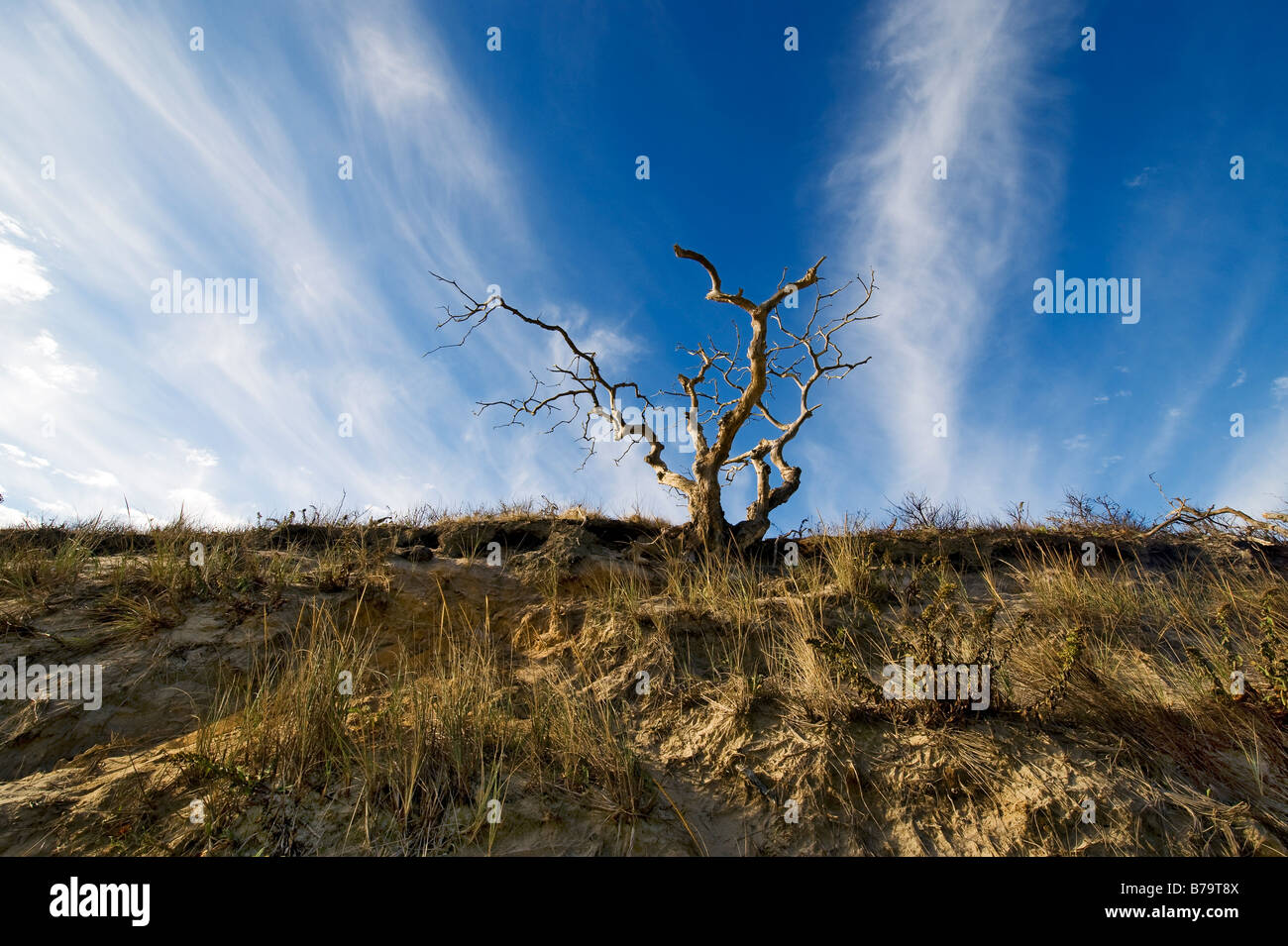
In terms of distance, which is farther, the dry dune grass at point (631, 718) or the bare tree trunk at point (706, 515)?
the bare tree trunk at point (706, 515)

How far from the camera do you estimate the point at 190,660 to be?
234 inches

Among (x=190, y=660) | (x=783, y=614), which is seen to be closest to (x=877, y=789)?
(x=783, y=614)

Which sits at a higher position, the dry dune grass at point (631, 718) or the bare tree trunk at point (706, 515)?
the bare tree trunk at point (706, 515)

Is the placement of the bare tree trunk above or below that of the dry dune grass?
above

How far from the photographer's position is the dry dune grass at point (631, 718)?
3816 millimetres

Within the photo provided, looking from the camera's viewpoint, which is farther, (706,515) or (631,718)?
(706,515)

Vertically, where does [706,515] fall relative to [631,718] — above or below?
above

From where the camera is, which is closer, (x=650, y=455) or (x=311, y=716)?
(x=311, y=716)

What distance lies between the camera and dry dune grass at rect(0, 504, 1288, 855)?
3816 mm

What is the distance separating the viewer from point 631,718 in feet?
17.7

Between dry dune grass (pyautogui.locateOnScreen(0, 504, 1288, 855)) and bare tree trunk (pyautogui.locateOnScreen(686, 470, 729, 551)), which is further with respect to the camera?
bare tree trunk (pyautogui.locateOnScreen(686, 470, 729, 551))

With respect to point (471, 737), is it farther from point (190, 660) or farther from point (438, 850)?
point (190, 660)
